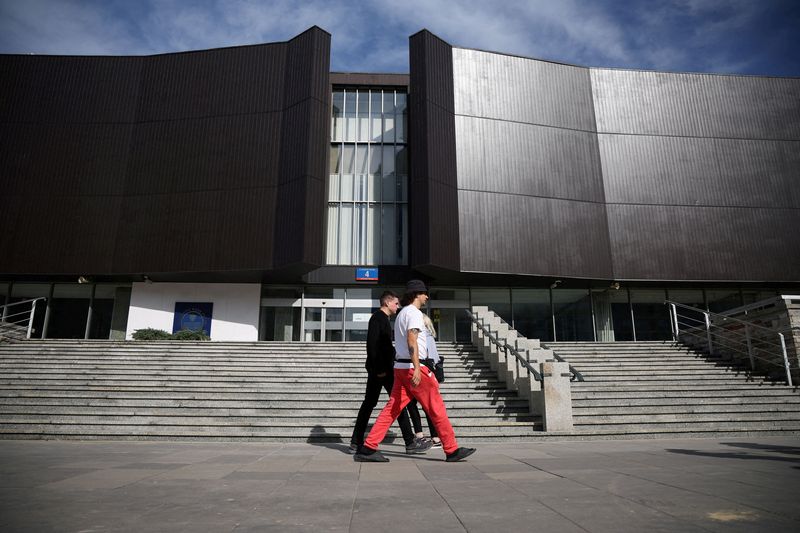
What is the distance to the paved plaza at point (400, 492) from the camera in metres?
2.63

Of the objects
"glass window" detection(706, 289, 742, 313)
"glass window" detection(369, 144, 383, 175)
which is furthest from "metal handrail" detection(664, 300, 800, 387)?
"glass window" detection(369, 144, 383, 175)

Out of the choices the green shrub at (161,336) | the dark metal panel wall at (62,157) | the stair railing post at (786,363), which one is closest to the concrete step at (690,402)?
the stair railing post at (786,363)

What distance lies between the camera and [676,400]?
1030 centimetres

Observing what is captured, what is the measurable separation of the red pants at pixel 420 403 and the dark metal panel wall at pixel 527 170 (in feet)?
51.0

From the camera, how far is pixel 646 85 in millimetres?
24766

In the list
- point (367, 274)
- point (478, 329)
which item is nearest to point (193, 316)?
point (367, 274)

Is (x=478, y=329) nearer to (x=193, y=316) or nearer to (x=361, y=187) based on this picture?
(x=361, y=187)

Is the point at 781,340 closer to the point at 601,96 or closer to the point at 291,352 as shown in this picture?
the point at 291,352

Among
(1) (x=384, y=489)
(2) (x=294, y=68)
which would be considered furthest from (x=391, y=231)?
(1) (x=384, y=489)

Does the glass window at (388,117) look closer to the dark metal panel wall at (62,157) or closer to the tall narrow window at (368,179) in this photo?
the tall narrow window at (368,179)

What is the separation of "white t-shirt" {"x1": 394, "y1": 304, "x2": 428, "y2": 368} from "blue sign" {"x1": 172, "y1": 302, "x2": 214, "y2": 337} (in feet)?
61.9

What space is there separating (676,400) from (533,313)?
42.7ft

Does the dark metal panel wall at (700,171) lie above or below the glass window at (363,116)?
below

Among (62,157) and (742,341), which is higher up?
(62,157)
